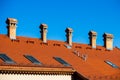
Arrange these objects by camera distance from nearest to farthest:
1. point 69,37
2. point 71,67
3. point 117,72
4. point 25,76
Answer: point 25,76, point 71,67, point 117,72, point 69,37

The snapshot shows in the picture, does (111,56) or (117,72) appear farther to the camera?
(111,56)

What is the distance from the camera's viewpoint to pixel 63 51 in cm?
6234

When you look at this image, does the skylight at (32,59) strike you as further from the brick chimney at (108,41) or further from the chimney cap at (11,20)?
the brick chimney at (108,41)

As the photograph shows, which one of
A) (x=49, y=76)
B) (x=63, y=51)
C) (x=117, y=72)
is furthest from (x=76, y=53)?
(x=49, y=76)

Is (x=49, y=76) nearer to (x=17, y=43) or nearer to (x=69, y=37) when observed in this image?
(x=17, y=43)

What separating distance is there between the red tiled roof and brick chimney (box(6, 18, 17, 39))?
0.87 m

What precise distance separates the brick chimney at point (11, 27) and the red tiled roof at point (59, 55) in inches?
34.4

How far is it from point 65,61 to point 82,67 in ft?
8.36

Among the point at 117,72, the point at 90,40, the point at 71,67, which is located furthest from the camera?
the point at 90,40

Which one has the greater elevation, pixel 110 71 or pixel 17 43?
pixel 17 43

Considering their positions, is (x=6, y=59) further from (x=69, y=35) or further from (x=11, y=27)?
(x=69, y=35)

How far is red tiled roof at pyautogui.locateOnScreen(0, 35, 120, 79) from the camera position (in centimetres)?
5366

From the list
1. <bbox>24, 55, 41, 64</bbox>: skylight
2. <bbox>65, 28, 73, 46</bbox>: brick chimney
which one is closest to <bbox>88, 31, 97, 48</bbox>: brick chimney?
<bbox>65, 28, 73, 46</bbox>: brick chimney

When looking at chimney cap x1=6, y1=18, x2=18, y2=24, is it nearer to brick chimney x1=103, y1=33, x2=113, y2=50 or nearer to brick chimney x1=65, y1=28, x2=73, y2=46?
brick chimney x1=65, y1=28, x2=73, y2=46
